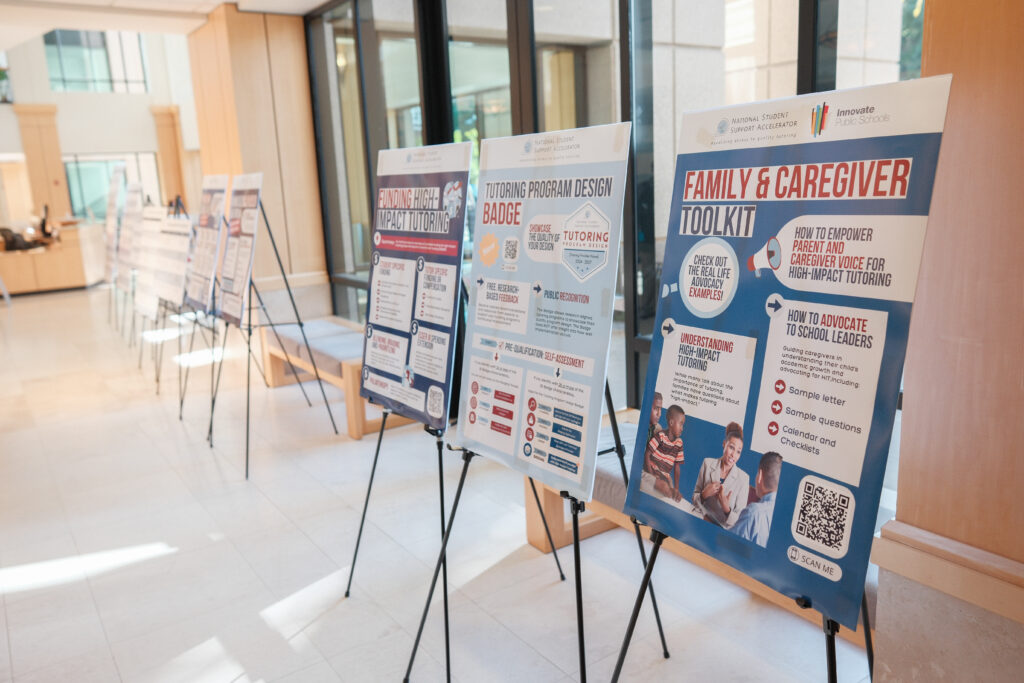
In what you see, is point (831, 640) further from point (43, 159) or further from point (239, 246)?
point (43, 159)

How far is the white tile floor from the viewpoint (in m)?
2.59

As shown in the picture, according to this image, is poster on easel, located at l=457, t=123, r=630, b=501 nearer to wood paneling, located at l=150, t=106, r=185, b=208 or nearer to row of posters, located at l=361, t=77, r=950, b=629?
row of posters, located at l=361, t=77, r=950, b=629

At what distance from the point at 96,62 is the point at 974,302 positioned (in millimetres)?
22210

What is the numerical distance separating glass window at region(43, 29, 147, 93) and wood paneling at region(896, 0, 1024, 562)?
21.1 m

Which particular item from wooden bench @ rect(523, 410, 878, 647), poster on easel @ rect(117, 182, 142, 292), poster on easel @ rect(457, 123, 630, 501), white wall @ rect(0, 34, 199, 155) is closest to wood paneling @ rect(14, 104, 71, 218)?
white wall @ rect(0, 34, 199, 155)

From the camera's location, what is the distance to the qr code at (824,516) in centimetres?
148

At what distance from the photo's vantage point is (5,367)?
7367mm

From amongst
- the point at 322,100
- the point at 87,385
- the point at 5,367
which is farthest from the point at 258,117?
the point at 5,367

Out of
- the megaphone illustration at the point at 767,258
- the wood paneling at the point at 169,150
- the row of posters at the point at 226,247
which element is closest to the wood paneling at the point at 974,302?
the megaphone illustration at the point at 767,258

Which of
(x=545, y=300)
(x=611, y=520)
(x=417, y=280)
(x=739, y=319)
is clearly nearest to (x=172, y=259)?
(x=417, y=280)

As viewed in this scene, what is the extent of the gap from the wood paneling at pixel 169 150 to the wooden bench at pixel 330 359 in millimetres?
14277

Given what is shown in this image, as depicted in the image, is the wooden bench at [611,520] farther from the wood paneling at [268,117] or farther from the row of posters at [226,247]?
the wood paneling at [268,117]

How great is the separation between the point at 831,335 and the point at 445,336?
137cm

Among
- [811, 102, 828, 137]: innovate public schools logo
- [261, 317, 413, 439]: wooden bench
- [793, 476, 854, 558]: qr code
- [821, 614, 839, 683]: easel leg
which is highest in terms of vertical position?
[811, 102, 828, 137]: innovate public schools logo
